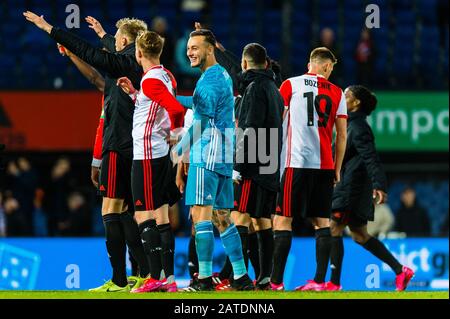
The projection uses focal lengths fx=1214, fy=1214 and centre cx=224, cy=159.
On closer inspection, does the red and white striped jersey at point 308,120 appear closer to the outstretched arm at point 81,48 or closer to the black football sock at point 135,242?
the black football sock at point 135,242

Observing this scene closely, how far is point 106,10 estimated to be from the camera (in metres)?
19.6

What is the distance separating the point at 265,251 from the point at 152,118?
1756 millimetres

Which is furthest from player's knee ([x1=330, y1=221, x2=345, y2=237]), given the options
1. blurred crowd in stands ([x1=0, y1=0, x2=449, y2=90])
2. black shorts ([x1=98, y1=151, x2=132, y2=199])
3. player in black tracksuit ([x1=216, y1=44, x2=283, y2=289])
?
blurred crowd in stands ([x1=0, y1=0, x2=449, y2=90])

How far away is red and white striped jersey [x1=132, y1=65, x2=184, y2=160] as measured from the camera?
9.36 meters

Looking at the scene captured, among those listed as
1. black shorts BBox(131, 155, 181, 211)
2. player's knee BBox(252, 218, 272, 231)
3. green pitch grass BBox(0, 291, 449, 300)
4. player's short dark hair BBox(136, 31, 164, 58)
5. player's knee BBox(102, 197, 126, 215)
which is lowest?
green pitch grass BBox(0, 291, 449, 300)

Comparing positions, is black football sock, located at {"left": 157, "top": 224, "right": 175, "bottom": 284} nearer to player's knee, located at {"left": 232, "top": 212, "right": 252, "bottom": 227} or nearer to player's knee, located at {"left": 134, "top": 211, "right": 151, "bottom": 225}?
player's knee, located at {"left": 134, "top": 211, "right": 151, "bottom": 225}

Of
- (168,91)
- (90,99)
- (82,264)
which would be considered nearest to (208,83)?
(168,91)

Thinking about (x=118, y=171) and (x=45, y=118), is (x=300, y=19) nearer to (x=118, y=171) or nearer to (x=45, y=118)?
(x=45, y=118)

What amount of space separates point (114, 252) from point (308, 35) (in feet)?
34.1

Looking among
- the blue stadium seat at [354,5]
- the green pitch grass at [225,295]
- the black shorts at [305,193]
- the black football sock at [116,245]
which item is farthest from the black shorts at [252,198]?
the blue stadium seat at [354,5]

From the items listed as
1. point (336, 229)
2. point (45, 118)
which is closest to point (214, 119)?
point (336, 229)

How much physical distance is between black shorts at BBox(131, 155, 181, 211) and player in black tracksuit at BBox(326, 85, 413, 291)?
2.61 m

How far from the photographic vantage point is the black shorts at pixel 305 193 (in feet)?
33.6

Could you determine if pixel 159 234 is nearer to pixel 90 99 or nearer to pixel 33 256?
pixel 33 256
